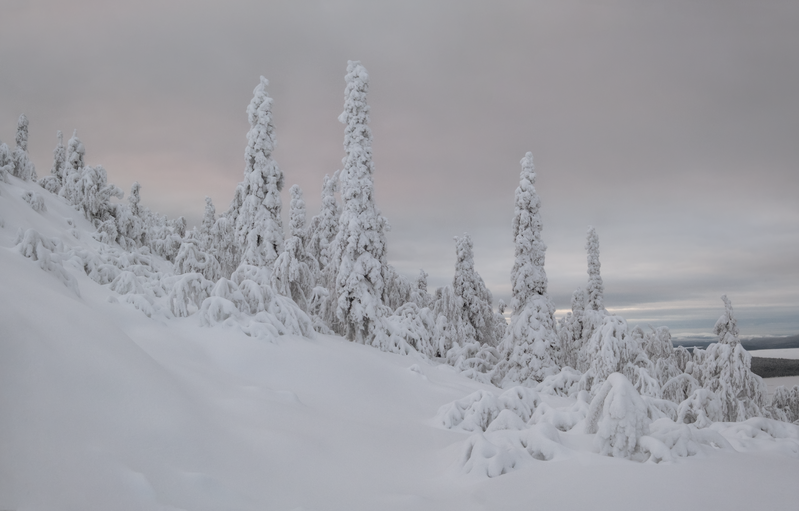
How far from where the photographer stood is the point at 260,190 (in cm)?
2055

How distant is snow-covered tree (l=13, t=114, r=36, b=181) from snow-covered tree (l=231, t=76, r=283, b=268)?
37153 mm

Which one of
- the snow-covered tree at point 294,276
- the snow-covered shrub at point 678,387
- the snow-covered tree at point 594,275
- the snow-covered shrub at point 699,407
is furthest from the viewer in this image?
the snow-covered tree at point 594,275

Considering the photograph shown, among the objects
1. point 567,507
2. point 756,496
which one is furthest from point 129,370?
point 756,496

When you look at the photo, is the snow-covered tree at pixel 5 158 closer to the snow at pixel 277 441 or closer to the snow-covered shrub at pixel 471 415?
the snow at pixel 277 441

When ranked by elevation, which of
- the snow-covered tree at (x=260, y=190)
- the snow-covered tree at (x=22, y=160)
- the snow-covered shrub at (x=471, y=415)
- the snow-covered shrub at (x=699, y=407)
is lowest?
the snow-covered shrub at (x=699, y=407)

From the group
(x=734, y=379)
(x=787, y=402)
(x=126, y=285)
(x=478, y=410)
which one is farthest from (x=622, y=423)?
(x=787, y=402)

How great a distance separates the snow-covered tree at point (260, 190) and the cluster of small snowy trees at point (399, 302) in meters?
0.05

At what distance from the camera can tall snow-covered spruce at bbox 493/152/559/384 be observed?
20.8 m

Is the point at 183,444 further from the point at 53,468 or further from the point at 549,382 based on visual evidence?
the point at 549,382

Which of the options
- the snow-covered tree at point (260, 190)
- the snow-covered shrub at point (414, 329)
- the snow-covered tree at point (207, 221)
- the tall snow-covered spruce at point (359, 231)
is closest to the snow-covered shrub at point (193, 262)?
the snow-covered tree at point (260, 190)

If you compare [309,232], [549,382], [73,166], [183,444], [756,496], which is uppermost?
[73,166]

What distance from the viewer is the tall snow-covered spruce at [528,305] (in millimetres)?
20844

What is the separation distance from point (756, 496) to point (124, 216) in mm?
44612

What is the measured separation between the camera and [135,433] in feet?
12.3
